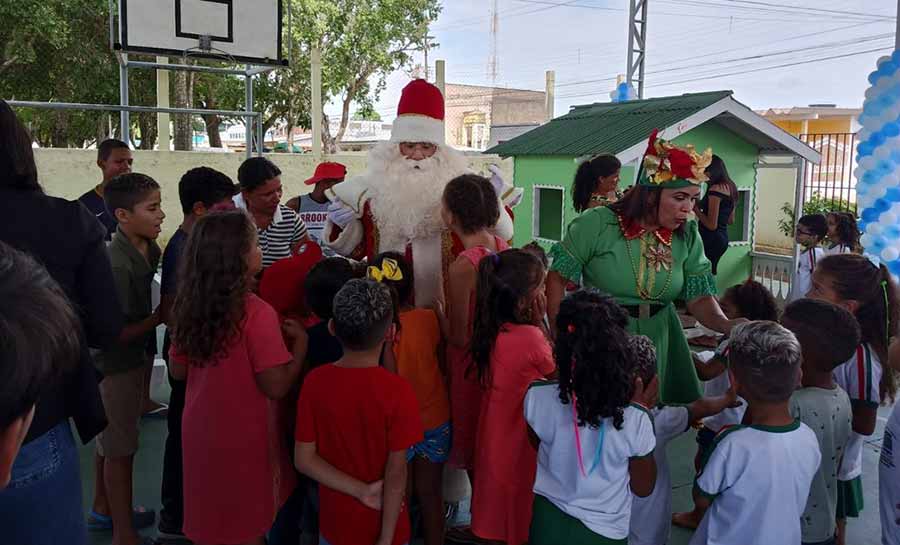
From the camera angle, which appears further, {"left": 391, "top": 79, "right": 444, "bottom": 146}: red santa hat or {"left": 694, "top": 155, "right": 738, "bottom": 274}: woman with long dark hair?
{"left": 694, "top": 155, "right": 738, "bottom": 274}: woman with long dark hair

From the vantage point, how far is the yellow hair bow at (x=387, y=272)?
243 centimetres

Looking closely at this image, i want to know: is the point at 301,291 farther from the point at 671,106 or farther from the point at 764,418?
the point at 671,106

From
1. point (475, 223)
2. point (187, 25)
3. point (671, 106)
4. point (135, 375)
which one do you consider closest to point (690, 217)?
point (475, 223)

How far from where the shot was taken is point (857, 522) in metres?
3.10

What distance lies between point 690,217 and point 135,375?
7.74ft

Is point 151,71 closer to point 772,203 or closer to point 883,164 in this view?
point 772,203

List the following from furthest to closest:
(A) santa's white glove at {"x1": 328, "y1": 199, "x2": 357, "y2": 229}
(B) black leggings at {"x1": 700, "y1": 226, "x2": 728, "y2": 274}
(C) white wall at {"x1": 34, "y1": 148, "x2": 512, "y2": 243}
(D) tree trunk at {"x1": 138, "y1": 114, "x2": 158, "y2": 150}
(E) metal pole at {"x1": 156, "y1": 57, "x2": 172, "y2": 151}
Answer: (D) tree trunk at {"x1": 138, "y1": 114, "x2": 158, "y2": 150} < (C) white wall at {"x1": 34, "y1": 148, "x2": 512, "y2": 243} < (E) metal pole at {"x1": 156, "y1": 57, "x2": 172, "y2": 151} < (B) black leggings at {"x1": 700, "y1": 226, "x2": 728, "y2": 274} < (A) santa's white glove at {"x1": 328, "y1": 199, "x2": 357, "y2": 229}

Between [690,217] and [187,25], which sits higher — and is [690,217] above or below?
below

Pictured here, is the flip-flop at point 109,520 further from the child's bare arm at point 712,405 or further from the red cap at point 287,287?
the child's bare arm at point 712,405

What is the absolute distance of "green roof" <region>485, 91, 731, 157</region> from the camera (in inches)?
265

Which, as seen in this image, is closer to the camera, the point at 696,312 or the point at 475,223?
the point at 475,223

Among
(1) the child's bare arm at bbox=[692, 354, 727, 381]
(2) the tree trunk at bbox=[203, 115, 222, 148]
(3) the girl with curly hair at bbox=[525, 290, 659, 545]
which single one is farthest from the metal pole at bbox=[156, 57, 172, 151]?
(3) the girl with curly hair at bbox=[525, 290, 659, 545]

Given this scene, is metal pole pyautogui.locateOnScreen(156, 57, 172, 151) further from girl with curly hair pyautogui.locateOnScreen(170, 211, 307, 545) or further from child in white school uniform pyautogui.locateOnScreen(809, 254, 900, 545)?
child in white school uniform pyautogui.locateOnScreen(809, 254, 900, 545)

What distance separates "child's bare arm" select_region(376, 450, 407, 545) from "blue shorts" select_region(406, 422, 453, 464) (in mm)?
479
